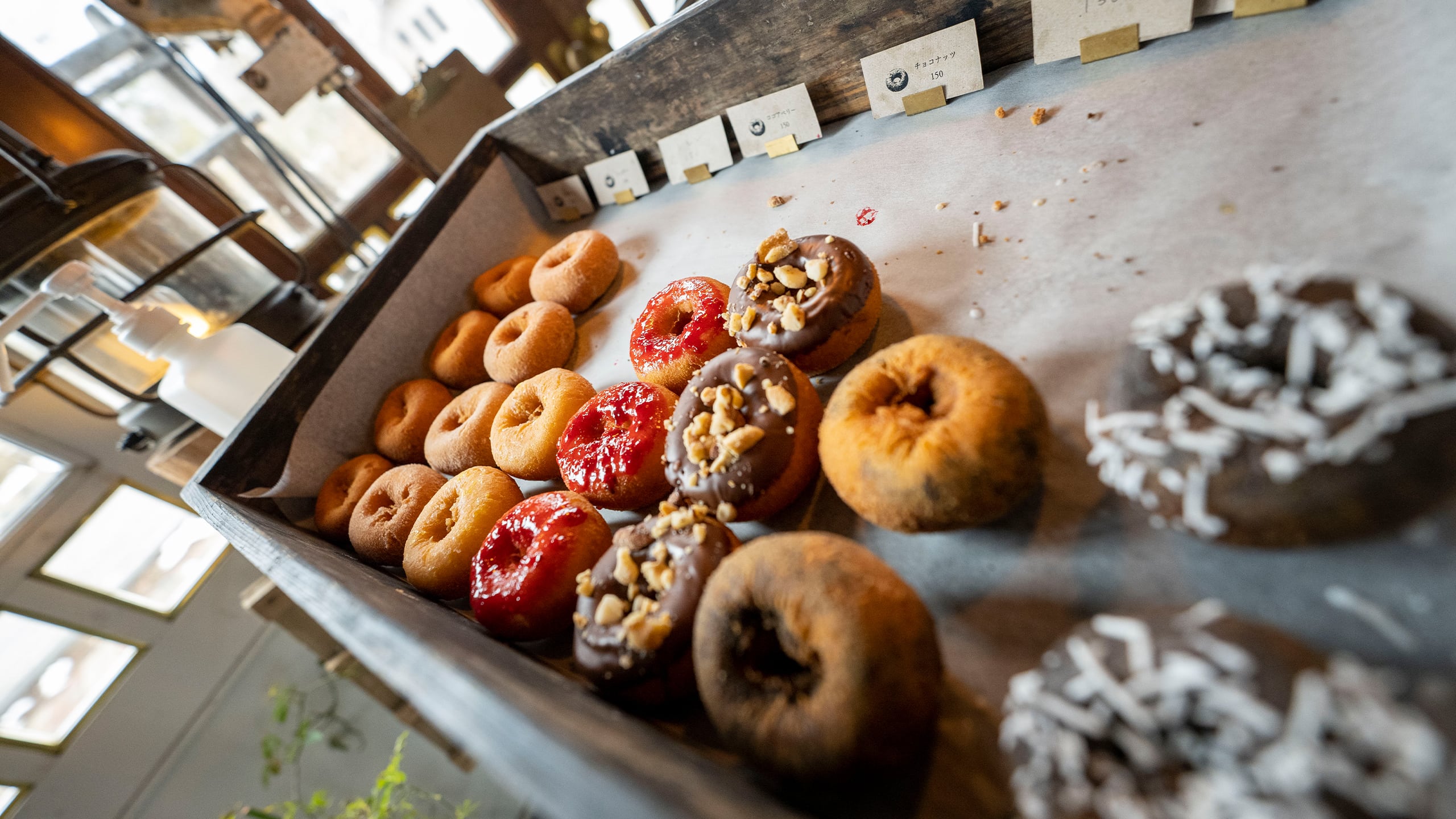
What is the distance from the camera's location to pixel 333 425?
8.96 ft

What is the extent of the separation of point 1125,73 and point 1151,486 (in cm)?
148

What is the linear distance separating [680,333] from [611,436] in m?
0.46

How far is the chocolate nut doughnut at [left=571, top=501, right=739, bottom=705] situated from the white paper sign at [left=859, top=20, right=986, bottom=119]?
1729mm

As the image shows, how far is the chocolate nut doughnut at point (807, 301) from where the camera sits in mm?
1748

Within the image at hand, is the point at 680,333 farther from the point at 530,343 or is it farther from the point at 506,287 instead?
the point at 506,287

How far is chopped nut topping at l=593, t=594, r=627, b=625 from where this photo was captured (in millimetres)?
1485

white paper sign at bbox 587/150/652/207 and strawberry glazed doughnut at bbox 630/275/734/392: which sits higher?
white paper sign at bbox 587/150/652/207

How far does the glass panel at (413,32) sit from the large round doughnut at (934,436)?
5.18m

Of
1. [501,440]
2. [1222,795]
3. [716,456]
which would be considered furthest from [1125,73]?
[501,440]

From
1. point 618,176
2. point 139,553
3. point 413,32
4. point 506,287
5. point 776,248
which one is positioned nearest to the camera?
point 776,248

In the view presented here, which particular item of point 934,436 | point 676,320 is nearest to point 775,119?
point 676,320

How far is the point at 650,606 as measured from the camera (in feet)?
4.83

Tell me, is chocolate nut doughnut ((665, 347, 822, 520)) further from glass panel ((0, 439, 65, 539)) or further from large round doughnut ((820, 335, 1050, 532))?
glass panel ((0, 439, 65, 539))

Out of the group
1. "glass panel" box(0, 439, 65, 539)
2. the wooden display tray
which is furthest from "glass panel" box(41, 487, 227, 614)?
the wooden display tray
